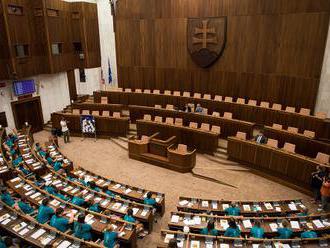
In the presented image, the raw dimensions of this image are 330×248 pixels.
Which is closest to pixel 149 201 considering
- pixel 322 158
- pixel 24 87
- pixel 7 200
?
pixel 7 200

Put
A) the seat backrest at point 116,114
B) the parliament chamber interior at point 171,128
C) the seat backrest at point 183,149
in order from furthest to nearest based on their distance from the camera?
1. the seat backrest at point 116,114
2. the seat backrest at point 183,149
3. the parliament chamber interior at point 171,128

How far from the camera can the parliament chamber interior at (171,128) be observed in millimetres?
5969

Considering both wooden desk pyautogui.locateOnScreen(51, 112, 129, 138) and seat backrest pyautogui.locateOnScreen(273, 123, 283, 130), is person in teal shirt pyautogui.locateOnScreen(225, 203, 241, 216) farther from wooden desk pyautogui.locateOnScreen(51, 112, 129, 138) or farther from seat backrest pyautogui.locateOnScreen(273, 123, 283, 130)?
wooden desk pyautogui.locateOnScreen(51, 112, 129, 138)

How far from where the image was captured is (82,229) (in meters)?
5.60

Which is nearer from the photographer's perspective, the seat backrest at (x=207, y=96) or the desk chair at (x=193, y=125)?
the desk chair at (x=193, y=125)

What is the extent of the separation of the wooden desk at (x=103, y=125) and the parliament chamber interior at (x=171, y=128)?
6 centimetres

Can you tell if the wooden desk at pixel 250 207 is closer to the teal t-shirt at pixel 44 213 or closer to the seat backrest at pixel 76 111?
the teal t-shirt at pixel 44 213

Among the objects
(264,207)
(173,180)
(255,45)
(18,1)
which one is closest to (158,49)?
(255,45)

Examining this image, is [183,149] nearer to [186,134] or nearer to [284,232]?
Result: [186,134]

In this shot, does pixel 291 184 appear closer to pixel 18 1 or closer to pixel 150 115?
pixel 150 115

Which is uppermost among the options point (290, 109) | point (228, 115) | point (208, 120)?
point (290, 109)

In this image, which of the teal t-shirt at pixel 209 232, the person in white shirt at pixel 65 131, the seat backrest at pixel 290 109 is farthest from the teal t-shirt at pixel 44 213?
the seat backrest at pixel 290 109

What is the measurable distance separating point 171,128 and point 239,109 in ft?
9.48

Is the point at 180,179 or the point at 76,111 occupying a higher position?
the point at 76,111
